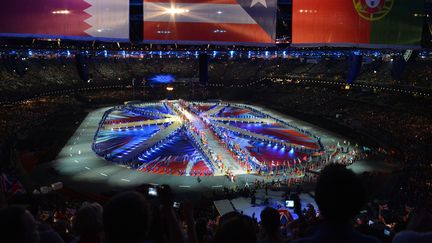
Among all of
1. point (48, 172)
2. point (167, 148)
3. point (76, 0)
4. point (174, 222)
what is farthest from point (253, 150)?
point (174, 222)

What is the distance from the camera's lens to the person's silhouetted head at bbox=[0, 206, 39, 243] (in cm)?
275

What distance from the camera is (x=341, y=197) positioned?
2.76m

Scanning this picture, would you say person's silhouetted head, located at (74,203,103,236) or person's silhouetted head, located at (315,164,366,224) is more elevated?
person's silhouetted head, located at (315,164,366,224)

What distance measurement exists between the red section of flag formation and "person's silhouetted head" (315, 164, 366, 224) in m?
13.8

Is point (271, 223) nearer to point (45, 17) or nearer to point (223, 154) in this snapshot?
point (45, 17)

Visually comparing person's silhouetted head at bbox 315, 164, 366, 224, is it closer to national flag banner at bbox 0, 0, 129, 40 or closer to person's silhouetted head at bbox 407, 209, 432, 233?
person's silhouetted head at bbox 407, 209, 432, 233

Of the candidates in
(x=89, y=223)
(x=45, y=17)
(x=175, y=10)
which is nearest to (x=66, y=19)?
(x=45, y=17)

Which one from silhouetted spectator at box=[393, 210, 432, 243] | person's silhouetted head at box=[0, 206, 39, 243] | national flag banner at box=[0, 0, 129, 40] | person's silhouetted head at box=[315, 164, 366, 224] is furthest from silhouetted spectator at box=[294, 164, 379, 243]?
national flag banner at box=[0, 0, 129, 40]

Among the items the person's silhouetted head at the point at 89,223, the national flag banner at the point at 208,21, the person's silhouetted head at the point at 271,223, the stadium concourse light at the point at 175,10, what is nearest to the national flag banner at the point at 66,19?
the national flag banner at the point at 208,21

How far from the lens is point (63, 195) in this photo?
21.1 meters

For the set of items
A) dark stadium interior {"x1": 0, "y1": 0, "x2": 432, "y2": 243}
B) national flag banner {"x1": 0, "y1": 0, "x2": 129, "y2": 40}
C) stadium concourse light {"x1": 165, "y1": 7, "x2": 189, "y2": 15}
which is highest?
stadium concourse light {"x1": 165, "y1": 7, "x2": 189, "y2": 15}

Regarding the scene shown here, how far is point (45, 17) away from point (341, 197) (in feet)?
46.0

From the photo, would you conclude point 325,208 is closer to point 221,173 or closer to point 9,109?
point 221,173

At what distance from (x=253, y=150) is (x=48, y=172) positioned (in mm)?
15916
